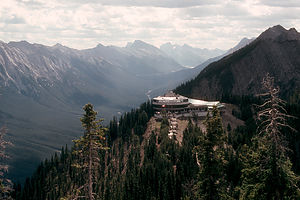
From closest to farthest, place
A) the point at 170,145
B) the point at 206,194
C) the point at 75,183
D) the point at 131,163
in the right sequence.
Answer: the point at 206,194 → the point at 170,145 → the point at 131,163 → the point at 75,183

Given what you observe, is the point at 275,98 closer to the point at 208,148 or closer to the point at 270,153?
the point at 270,153

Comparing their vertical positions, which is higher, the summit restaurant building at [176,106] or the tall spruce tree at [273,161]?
the summit restaurant building at [176,106]

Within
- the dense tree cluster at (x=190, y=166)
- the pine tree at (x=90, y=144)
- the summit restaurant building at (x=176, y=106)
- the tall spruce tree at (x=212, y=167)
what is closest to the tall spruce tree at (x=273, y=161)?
the dense tree cluster at (x=190, y=166)

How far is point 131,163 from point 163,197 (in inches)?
1369

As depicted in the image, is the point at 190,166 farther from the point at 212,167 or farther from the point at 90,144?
the point at 90,144

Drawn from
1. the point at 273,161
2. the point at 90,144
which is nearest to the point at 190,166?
the point at 90,144

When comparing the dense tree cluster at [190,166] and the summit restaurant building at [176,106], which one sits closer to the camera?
the dense tree cluster at [190,166]

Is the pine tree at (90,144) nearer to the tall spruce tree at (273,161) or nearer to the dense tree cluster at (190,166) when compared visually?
the dense tree cluster at (190,166)

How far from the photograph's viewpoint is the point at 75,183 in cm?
14338

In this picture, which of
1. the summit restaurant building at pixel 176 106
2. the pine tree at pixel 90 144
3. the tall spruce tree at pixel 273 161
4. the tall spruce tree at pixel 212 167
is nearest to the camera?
the tall spruce tree at pixel 273 161

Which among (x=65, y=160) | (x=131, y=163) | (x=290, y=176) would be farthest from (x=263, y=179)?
(x=65, y=160)

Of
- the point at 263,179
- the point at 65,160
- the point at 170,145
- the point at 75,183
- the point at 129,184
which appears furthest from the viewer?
the point at 65,160

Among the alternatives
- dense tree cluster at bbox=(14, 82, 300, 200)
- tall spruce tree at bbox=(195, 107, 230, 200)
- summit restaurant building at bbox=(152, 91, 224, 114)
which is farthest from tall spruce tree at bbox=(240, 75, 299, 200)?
summit restaurant building at bbox=(152, 91, 224, 114)

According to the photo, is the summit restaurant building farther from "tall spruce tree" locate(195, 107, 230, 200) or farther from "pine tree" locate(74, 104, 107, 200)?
"pine tree" locate(74, 104, 107, 200)
